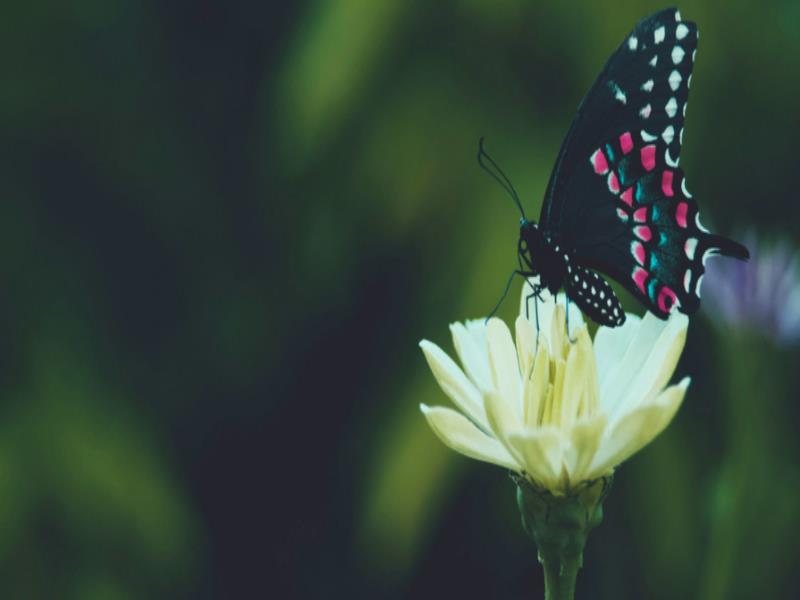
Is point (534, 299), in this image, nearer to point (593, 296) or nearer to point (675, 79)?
point (593, 296)

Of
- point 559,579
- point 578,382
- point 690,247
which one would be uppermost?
point 690,247

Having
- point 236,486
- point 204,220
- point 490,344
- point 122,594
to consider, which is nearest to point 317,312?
point 204,220

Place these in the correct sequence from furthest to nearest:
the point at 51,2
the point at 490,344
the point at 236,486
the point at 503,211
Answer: the point at 236,486 < the point at 51,2 < the point at 503,211 < the point at 490,344

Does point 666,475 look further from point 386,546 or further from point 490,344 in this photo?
point 490,344

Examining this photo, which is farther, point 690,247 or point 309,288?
point 309,288

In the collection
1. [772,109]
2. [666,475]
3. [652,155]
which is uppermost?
[772,109]

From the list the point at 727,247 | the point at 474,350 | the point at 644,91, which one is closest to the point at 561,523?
the point at 474,350
